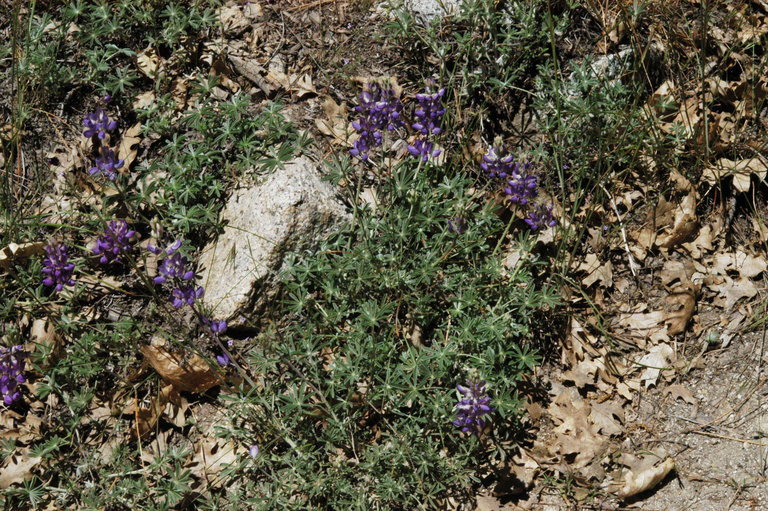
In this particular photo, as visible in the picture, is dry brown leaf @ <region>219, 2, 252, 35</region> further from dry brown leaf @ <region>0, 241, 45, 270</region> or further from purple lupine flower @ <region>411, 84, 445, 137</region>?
dry brown leaf @ <region>0, 241, 45, 270</region>

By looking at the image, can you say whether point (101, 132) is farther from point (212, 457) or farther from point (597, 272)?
point (597, 272)

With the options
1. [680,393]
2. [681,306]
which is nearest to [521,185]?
[681,306]

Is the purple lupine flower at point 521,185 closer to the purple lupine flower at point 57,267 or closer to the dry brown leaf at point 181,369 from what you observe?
the dry brown leaf at point 181,369

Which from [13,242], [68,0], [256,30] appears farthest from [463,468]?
[68,0]

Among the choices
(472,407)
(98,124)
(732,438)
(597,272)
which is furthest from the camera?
(597,272)

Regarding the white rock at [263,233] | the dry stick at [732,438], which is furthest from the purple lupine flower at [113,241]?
the dry stick at [732,438]

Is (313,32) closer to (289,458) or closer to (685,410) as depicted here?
(289,458)
